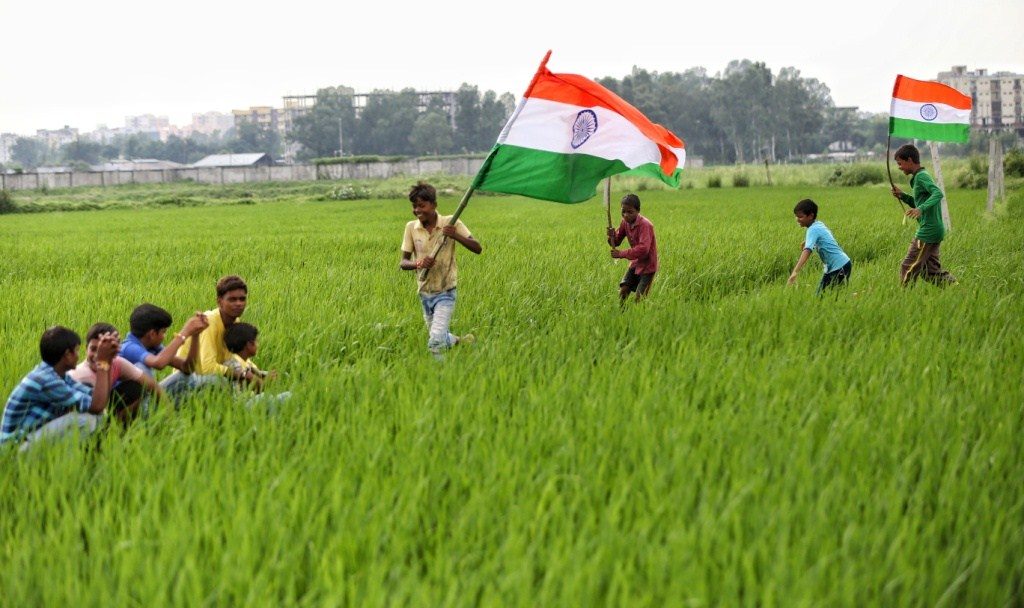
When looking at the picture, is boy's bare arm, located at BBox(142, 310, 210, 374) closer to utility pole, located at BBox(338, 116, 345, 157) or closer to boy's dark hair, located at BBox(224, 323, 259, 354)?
boy's dark hair, located at BBox(224, 323, 259, 354)

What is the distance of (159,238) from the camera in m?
15.5

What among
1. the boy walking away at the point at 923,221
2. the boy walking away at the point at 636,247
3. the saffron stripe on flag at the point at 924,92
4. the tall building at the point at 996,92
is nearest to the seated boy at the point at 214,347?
the boy walking away at the point at 636,247

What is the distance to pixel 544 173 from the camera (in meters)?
6.07

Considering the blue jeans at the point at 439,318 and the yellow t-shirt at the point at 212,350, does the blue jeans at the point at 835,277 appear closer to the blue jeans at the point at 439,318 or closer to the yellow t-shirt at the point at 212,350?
the blue jeans at the point at 439,318

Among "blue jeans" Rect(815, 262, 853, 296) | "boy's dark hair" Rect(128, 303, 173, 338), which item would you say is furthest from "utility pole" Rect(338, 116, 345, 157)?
"boy's dark hair" Rect(128, 303, 173, 338)

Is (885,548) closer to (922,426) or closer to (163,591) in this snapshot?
(922,426)

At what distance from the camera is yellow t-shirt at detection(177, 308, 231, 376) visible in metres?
4.62

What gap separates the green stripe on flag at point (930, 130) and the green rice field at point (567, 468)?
161 inches

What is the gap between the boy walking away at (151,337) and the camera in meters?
4.26

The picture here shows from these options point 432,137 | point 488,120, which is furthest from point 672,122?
point 432,137

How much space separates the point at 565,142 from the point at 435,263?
3.60 ft

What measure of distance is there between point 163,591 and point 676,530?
1224 mm

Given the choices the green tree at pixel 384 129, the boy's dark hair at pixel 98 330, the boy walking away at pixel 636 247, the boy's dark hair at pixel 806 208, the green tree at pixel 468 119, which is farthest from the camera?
the green tree at pixel 384 129

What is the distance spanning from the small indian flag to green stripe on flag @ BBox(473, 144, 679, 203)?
5.64 metres
